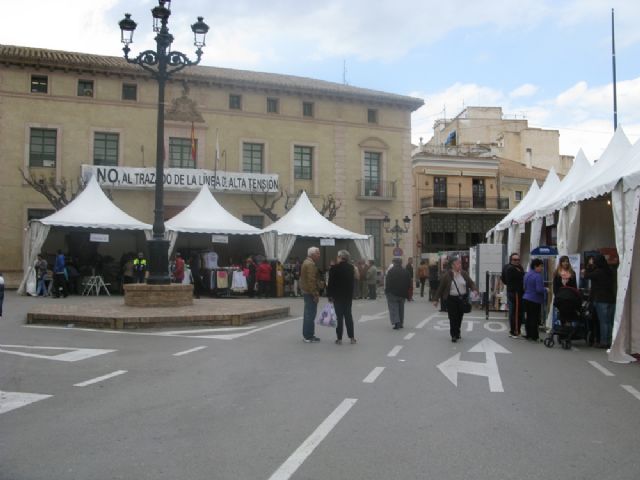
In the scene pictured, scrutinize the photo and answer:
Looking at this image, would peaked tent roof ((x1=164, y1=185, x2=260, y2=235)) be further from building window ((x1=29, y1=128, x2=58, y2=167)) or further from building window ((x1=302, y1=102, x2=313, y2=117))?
building window ((x1=302, y1=102, x2=313, y2=117))

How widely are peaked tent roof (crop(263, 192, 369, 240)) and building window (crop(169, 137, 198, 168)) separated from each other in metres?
8.45

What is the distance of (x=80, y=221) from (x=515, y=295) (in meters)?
16.7

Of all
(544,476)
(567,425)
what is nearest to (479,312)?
(567,425)

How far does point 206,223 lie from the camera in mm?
25094

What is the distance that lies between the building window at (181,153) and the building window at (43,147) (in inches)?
222

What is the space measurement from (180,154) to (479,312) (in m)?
19.7

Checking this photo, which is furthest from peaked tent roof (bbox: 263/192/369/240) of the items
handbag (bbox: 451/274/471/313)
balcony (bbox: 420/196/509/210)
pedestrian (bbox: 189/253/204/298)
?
balcony (bbox: 420/196/509/210)

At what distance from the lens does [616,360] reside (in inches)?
368

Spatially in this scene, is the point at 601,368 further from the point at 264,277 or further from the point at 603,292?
the point at 264,277

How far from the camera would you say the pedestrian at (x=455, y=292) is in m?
11.8

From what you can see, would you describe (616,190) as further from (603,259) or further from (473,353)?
(473,353)

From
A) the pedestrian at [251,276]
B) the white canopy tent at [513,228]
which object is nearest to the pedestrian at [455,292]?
the white canopy tent at [513,228]

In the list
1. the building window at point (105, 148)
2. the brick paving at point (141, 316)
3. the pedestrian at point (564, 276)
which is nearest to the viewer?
the pedestrian at point (564, 276)

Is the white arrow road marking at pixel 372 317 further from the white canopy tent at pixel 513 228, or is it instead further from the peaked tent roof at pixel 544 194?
the peaked tent roof at pixel 544 194
